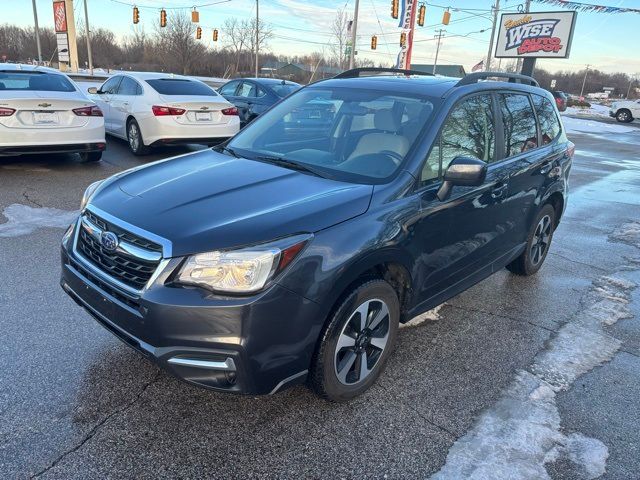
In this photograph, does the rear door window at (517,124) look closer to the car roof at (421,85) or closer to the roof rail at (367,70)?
the car roof at (421,85)

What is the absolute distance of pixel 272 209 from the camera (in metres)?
2.59

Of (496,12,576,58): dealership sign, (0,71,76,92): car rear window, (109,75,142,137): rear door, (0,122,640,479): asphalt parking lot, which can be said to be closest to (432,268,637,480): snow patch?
(0,122,640,479): asphalt parking lot

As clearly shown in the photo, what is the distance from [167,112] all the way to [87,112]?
144cm

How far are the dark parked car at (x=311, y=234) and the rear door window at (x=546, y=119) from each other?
0.55 meters

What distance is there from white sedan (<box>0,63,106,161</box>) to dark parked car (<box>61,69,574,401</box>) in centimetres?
495

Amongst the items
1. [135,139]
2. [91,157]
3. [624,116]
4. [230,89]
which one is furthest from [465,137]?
[624,116]

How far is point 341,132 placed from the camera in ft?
11.9

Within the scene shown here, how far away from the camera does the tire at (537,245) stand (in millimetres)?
4820

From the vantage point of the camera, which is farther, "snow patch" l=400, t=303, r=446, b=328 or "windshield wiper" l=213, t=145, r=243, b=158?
"snow patch" l=400, t=303, r=446, b=328

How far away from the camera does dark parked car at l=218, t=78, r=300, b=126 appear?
11.9 metres

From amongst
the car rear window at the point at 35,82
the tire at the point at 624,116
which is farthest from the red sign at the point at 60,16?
the tire at the point at 624,116

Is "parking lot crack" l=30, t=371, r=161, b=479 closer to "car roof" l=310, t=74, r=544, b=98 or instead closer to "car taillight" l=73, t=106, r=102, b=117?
"car roof" l=310, t=74, r=544, b=98

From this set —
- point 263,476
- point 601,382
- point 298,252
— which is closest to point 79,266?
point 298,252

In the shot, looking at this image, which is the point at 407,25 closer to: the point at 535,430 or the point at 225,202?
the point at 225,202
